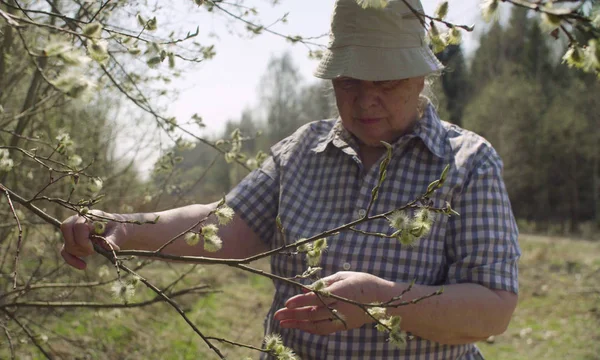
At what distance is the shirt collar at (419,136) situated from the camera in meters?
1.88

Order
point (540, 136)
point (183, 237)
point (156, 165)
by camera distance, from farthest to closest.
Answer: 1. point (540, 136)
2. point (156, 165)
3. point (183, 237)

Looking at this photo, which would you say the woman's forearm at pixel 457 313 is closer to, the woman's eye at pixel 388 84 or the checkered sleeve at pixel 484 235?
the checkered sleeve at pixel 484 235

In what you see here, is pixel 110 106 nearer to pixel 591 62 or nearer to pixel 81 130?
pixel 81 130

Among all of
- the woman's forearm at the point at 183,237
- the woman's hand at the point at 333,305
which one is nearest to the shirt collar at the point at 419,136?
the woman's forearm at the point at 183,237

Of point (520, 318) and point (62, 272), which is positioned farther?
point (520, 318)

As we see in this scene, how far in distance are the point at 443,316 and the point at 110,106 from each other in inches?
152

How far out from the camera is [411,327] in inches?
62.1

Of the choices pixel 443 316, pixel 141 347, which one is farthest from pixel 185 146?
pixel 141 347

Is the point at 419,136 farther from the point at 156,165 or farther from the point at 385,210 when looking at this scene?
the point at 156,165

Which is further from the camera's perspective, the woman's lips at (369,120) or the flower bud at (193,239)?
the woman's lips at (369,120)

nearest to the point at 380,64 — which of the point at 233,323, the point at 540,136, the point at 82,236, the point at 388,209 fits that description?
the point at 388,209

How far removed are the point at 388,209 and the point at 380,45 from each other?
513 mm

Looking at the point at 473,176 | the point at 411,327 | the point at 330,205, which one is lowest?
the point at 411,327

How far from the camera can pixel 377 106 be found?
1880 millimetres
